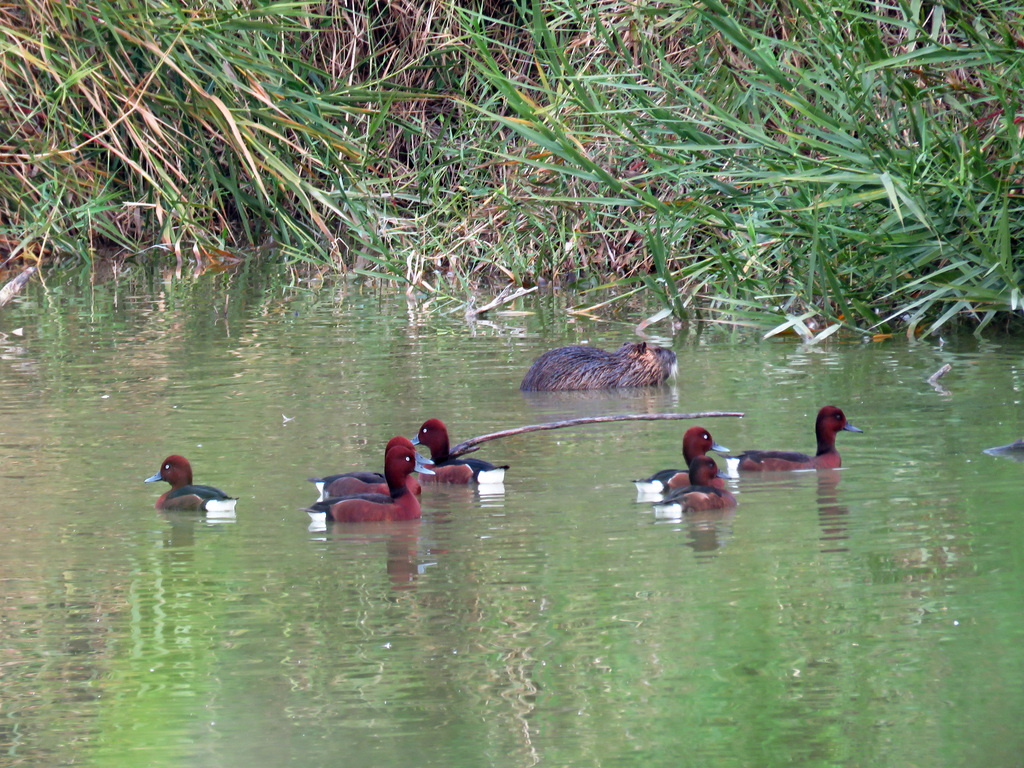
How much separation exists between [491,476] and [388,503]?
30.7 inches

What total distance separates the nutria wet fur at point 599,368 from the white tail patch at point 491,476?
112 inches

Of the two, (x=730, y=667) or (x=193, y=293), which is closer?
(x=730, y=667)

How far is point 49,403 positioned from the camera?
10.2 meters

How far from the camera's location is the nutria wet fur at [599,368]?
10.9 meters

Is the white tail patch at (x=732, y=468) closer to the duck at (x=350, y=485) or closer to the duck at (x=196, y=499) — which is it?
the duck at (x=350, y=485)

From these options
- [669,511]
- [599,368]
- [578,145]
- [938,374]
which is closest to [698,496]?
[669,511]

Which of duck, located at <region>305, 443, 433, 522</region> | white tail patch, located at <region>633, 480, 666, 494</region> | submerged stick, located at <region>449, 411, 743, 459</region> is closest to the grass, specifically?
submerged stick, located at <region>449, 411, 743, 459</region>

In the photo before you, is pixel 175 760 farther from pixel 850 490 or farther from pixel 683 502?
pixel 850 490

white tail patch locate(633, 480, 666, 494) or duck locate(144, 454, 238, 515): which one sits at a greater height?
duck locate(144, 454, 238, 515)

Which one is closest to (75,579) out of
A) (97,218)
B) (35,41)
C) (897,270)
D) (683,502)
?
(683,502)

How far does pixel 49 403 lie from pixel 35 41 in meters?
8.16

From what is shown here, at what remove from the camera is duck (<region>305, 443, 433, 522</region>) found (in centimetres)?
713

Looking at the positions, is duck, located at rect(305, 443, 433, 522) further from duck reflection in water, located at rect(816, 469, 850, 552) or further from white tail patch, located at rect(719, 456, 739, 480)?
duck reflection in water, located at rect(816, 469, 850, 552)

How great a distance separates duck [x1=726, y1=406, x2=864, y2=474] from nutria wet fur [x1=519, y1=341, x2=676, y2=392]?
2778 mm
